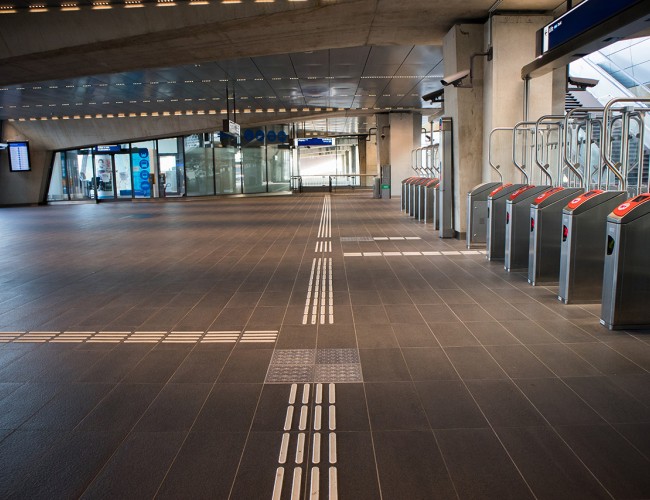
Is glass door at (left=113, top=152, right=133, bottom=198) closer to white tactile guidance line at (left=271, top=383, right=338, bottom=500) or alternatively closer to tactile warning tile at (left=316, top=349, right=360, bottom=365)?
tactile warning tile at (left=316, top=349, right=360, bottom=365)

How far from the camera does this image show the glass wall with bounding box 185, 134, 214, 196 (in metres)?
27.1

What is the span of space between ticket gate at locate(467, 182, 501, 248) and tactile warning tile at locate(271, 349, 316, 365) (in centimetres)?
533

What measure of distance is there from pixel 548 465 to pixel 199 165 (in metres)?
26.7

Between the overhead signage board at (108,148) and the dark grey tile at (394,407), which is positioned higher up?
the overhead signage board at (108,148)

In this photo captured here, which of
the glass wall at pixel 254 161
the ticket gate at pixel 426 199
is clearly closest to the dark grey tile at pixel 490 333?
the ticket gate at pixel 426 199

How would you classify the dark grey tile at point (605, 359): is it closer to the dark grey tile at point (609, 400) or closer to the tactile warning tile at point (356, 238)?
the dark grey tile at point (609, 400)

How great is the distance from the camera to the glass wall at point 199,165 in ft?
89.0

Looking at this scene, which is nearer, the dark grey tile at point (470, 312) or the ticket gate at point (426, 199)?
the dark grey tile at point (470, 312)

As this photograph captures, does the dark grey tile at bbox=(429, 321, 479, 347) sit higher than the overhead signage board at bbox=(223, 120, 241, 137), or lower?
lower

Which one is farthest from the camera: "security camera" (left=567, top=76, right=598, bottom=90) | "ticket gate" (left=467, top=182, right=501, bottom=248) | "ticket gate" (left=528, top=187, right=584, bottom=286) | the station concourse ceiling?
"security camera" (left=567, top=76, right=598, bottom=90)

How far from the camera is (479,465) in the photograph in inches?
91.7

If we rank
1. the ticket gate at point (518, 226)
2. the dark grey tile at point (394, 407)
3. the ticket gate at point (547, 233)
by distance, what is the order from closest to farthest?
the dark grey tile at point (394, 407) → the ticket gate at point (547, 233) → the ticket gate at point (518, 226)

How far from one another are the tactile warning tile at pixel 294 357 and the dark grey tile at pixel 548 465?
1.39 metres

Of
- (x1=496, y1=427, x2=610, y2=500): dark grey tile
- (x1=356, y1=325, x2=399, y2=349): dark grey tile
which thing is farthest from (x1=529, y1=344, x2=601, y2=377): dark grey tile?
(x1=356, y1=325, x2=399, y2=349): dark grey tile
